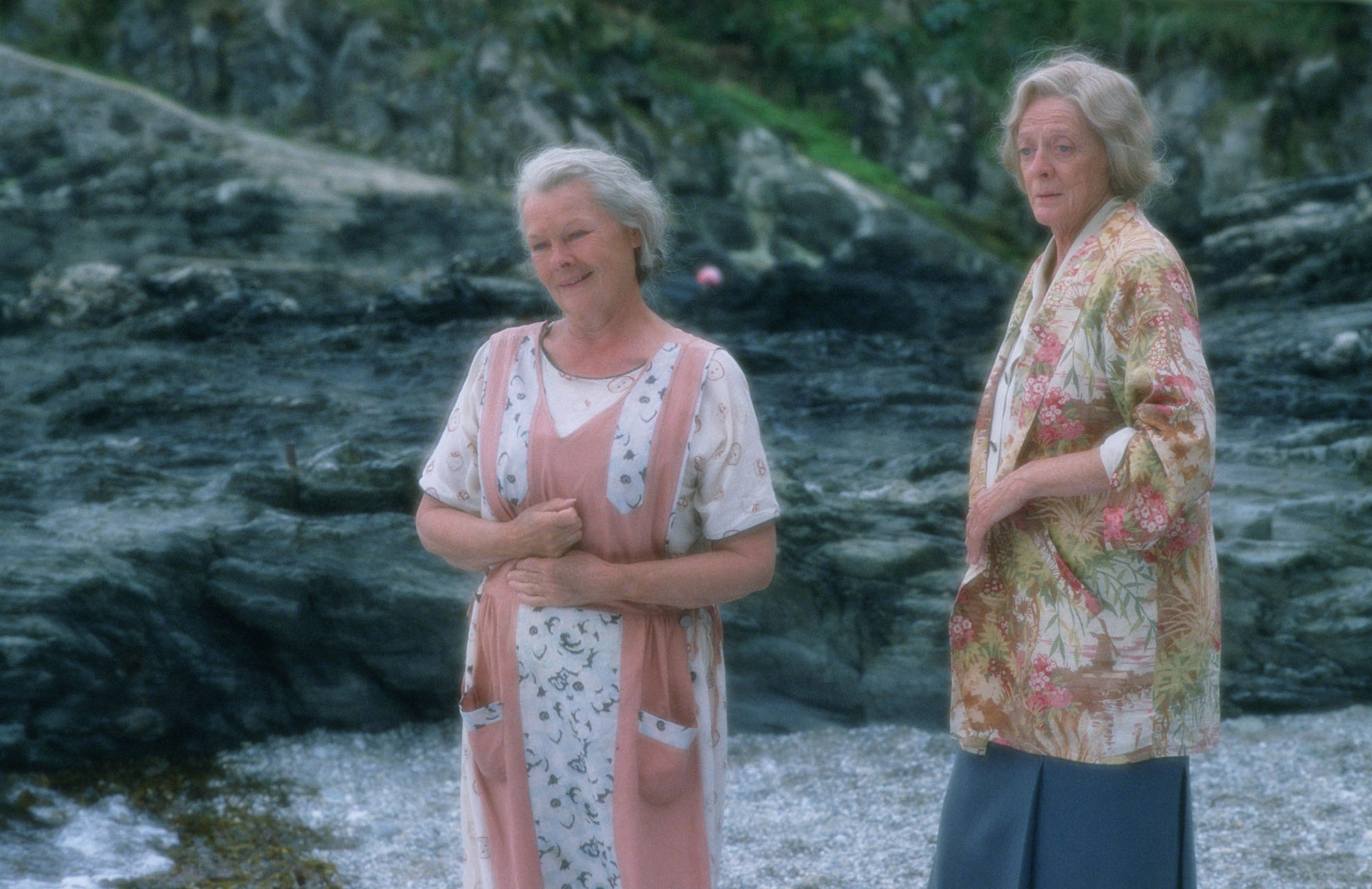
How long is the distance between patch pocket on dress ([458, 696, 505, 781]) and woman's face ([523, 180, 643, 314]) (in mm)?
620

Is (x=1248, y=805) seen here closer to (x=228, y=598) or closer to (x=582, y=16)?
(x=228, y=598)

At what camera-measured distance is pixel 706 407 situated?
6.42 ft

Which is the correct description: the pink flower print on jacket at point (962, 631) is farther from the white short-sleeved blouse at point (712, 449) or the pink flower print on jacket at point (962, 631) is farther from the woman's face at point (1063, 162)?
the woman's face at point (1063, 162)

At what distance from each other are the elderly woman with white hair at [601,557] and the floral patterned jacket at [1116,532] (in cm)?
44

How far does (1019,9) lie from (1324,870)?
3.68 metres

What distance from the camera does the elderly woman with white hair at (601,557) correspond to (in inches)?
76.4

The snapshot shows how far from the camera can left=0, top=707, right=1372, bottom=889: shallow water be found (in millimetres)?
3229

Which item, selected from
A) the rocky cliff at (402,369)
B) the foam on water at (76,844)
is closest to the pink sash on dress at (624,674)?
the foam on water at (76,844)

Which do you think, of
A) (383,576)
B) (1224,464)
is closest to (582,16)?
(383,576)

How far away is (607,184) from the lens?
1977 millimetres

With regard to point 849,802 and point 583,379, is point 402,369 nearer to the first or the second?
point 849,802

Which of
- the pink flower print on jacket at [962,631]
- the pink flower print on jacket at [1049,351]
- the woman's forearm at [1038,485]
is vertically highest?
the pink flower print on jacket at [1049,351]

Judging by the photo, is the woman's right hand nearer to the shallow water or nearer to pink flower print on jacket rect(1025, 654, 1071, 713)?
pink flower print on jacket rect(1025, 654, 1071, 713)

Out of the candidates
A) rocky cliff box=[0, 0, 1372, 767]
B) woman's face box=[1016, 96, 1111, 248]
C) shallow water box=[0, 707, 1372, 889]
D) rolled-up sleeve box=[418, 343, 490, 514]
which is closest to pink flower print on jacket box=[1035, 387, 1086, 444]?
woman's face box=[1016, 96, 1111, 248]
